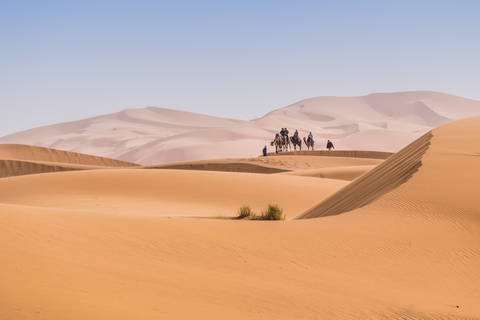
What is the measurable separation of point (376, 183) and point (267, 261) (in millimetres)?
5352

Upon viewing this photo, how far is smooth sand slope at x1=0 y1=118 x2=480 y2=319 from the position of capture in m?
6.54

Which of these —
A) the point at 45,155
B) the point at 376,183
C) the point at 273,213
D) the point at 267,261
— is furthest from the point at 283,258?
the point at 45,155

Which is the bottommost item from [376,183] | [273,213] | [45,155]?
[45,155]

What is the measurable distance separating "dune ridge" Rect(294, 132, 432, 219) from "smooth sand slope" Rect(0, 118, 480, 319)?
0.60ft

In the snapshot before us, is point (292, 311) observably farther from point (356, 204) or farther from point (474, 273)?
point (356, 204)

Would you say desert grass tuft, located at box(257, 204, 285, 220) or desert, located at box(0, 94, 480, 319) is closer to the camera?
desert, located at box(0, 94, 480, 319)

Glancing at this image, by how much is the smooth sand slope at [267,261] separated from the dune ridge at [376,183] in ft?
0.60

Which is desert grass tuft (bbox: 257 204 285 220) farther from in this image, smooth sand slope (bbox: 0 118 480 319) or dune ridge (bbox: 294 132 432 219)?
dune ridge (bbox: 294 132 432 219)

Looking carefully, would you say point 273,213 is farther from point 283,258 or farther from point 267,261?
point 267,261

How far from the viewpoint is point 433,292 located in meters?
7.72

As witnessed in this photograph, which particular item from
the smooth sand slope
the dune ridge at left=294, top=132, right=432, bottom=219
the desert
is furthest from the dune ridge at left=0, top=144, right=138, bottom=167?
the smooth sand slope

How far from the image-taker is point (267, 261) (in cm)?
884

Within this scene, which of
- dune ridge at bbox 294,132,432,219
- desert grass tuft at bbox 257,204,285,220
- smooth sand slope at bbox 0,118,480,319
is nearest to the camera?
smooth sand slope at bbox 0,118,480,319

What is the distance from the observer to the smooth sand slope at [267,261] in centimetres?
654
